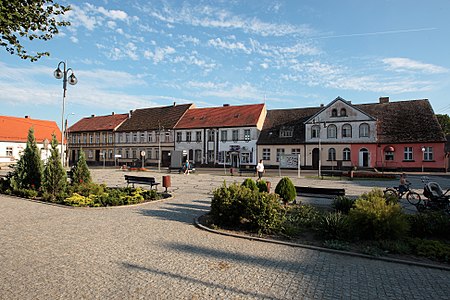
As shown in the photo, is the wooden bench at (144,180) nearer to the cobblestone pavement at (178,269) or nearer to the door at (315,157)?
the cobblestone pavement at (178,269)

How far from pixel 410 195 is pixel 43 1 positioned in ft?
55.7

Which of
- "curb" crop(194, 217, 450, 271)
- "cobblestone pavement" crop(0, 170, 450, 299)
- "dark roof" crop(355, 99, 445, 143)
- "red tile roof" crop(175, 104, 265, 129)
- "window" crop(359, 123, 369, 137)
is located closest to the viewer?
"cobblestone pavement" crop(0, 170, 450, 299)

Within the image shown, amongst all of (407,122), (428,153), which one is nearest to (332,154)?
(407,122)

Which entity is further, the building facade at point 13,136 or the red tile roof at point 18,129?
the red tile roof at point 18,129

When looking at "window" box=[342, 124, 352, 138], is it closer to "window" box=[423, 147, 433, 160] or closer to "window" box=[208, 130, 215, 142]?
"window" box=[423, 147, 433, 160]

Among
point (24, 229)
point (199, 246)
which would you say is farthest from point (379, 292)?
point (24, 229)

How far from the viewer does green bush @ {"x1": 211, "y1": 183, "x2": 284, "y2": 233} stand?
24.8ft

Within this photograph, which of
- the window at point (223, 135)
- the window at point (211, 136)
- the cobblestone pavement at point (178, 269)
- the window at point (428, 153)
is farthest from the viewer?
the window at point (211, 136)

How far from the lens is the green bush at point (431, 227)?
708 cm

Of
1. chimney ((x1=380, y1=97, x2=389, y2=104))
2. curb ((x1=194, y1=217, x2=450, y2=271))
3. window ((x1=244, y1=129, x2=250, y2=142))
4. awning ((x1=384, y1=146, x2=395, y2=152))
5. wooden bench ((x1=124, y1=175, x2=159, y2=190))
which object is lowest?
curb ((x1=194, y1=217, x2=450, y2=271))

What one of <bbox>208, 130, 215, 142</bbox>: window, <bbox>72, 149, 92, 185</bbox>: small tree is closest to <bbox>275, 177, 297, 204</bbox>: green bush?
<bbox>72, 149, 92, 185</bbox>: small tree

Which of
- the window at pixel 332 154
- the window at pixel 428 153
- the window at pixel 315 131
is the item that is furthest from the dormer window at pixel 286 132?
the window at pixel 428 153

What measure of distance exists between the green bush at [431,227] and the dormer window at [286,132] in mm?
35543

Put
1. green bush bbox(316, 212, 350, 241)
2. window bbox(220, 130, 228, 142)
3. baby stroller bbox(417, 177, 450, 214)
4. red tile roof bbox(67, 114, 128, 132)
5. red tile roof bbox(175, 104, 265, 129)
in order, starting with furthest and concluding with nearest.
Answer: red tile roof bbox(67, 114, 128, 132)
window bbox(220, 130, 228, 142)
red tile roof bbox(175, 104, 265, 129)
baby stroller bbox(417, 177, 450, 214)
green bush bbox(316, 212, 350, 241)
